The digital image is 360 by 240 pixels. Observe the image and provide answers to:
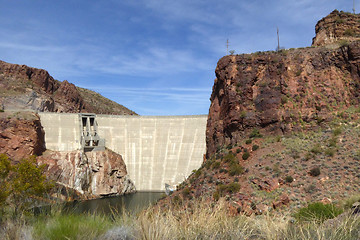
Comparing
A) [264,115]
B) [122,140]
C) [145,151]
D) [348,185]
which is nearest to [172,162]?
[145,151]

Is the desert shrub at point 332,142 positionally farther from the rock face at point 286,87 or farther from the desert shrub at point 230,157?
the desert shrub at point 230,157

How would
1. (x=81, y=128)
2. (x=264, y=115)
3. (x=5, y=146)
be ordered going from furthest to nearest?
(x=81, y=128), (x=5, y=146), (x=264, y=115)

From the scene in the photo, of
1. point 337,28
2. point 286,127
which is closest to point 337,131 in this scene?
point 286,127

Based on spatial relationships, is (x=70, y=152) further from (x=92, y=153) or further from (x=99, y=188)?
(x=99, y=188)

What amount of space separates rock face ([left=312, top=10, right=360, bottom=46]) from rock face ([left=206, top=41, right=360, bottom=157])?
417cm

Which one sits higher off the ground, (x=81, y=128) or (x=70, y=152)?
(x=81, y=128)

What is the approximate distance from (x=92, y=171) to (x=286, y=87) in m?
32.6

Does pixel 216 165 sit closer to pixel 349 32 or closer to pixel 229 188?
pixel 229 188

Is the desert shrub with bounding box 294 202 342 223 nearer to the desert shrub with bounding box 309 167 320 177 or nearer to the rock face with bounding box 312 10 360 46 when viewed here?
the desert shrub with bounding box 309 167 320 177

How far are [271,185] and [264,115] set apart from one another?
1049 centimetres

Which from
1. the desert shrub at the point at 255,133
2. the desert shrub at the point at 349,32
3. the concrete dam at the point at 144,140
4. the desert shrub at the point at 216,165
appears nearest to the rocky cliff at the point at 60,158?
the concrete dam at the point at 144,140

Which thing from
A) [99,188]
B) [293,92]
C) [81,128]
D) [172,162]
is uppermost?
[293,92]

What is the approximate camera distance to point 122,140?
171ft

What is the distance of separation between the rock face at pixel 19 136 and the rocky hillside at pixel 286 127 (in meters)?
25.3
